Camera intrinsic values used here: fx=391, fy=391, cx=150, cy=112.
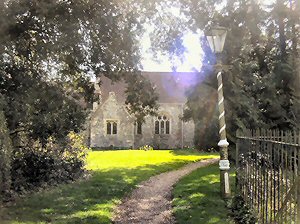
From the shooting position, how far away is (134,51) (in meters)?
14.5

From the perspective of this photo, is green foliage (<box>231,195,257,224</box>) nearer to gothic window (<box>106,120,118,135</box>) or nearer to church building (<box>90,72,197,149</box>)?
church building (<box>90,72,197,149</box>)

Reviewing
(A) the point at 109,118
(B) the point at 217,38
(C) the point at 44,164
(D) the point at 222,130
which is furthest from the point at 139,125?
(B) the point at 217,38

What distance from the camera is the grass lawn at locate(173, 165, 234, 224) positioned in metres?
8.35

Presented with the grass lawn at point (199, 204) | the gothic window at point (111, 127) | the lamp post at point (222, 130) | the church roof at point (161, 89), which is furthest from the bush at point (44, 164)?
the church roof at point (161, 89)

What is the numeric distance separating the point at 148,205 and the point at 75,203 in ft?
6.36

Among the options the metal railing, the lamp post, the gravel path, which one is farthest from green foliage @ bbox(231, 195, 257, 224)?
the gravel path

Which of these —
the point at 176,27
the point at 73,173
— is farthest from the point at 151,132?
the point at 73,173

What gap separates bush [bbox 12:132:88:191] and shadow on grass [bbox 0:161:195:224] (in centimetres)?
90

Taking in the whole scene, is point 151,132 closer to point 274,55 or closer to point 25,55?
point 274,55

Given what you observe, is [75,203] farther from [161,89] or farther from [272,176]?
[161,89]

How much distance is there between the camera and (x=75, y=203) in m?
10.2

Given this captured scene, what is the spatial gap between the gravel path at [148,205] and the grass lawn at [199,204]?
26cm

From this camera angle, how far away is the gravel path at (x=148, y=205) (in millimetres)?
8865

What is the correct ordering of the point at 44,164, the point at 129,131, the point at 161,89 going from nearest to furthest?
the point at 44,164, the point at 129,131, the point at 161,89
